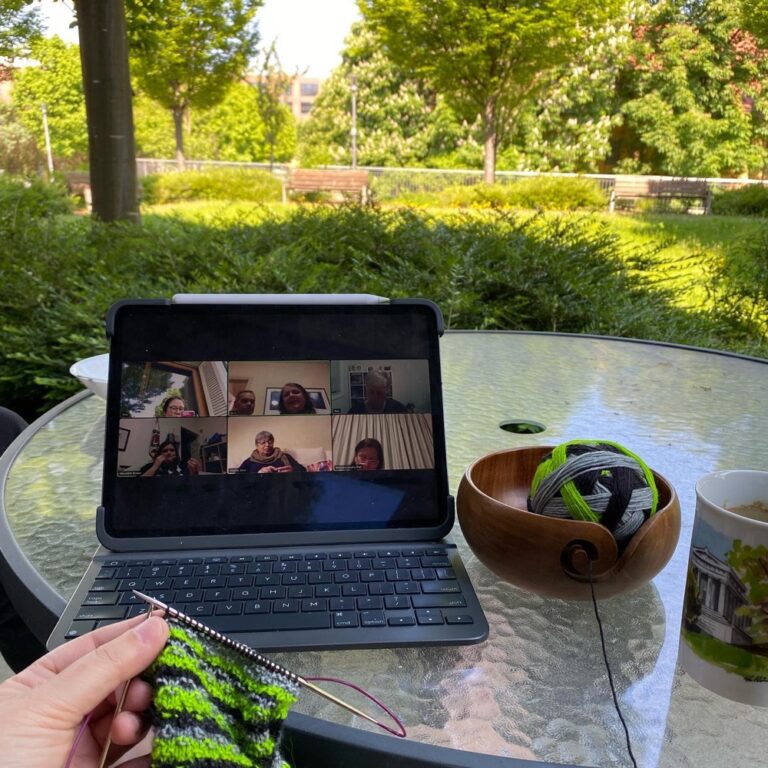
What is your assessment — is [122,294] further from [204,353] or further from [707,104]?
[707,104]

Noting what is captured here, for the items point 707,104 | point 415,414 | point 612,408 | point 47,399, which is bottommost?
point 47,399

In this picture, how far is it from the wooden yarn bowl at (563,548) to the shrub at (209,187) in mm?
12182

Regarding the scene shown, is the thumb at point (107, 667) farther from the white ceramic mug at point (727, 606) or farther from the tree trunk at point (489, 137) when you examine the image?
the tree trunk at point (489, 137)

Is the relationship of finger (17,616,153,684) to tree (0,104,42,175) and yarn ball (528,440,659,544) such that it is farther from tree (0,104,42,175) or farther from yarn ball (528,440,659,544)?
tree (0,104,42,175)

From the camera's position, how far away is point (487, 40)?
11906mm

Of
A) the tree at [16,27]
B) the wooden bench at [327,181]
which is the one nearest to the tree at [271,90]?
the wooden bench at [327,181]

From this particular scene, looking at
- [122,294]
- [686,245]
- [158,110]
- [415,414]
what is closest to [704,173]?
[686,245]

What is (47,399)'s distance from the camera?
249 centimetres

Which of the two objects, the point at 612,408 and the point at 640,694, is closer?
the point at 640,694

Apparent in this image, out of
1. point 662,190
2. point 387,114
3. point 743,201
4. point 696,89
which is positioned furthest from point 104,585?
point 387,114

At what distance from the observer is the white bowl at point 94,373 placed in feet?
3.34

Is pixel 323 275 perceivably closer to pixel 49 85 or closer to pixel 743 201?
pixel 49 85

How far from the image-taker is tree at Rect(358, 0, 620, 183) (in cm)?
1177

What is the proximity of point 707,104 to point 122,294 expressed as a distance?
16.0 metres
